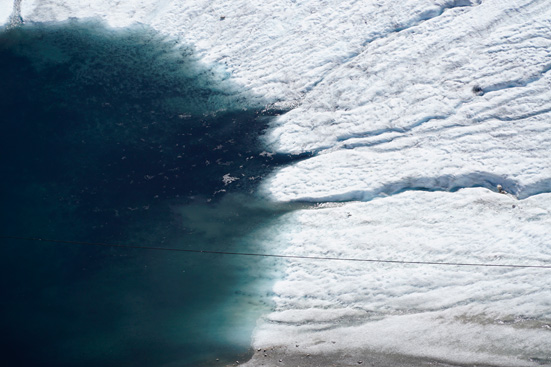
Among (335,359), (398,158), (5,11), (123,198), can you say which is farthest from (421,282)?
(5,11)

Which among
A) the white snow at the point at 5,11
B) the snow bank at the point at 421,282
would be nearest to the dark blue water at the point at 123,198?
the white snow at the point at 5,11

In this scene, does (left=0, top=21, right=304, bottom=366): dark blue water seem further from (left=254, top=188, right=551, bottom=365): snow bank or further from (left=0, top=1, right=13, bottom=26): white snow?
(left=254, top=188, right=551, bottom=365): snow bank

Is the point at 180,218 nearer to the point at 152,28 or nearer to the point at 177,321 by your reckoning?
the point at 177,321

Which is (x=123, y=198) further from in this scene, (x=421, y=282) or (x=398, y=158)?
(x=421, y=282)

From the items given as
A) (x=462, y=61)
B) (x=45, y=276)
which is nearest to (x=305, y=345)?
(x=45, y=276)

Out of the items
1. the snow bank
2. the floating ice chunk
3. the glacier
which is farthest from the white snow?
the snow bank
